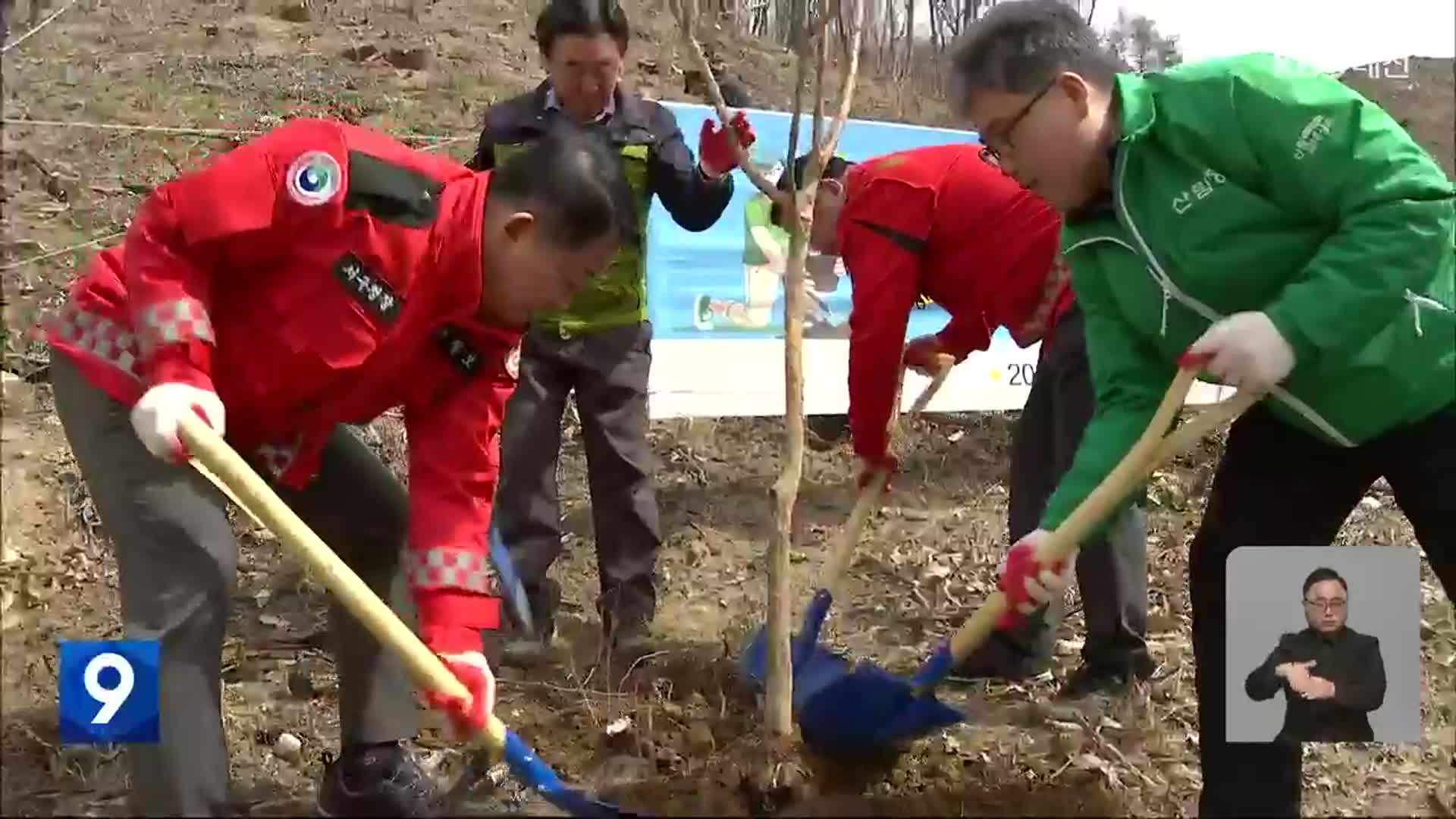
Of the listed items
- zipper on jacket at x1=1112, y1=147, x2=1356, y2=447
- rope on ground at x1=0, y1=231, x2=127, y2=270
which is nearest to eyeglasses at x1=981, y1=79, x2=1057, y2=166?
zipper on jacket at x1=1112, y1=147, x2=1356, y2=447

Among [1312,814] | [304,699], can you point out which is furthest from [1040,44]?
[304,699]

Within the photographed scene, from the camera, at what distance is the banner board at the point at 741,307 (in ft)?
14.7

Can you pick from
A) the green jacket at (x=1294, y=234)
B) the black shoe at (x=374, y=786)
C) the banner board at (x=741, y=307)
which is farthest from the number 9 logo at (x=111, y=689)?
the banner board at (x=741, y=307)

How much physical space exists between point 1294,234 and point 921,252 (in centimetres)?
106

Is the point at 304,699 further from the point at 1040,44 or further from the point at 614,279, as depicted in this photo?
the point at 1040,44

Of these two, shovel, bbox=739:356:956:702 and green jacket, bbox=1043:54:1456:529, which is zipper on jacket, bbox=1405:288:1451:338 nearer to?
green jacket, bbox=1043:54:1456:529

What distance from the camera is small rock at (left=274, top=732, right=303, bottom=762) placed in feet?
7.16

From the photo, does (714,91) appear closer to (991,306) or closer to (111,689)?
(991,306)

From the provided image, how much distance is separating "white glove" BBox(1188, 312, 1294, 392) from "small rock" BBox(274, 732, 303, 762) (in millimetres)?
1742

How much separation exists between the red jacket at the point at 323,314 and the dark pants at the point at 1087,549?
128 centimetres

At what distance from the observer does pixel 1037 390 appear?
2639mm

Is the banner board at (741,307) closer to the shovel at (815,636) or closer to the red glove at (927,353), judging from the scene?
the red glove at (927,353)

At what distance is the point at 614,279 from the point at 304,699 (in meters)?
1.15

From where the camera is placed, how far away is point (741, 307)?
469 cm
